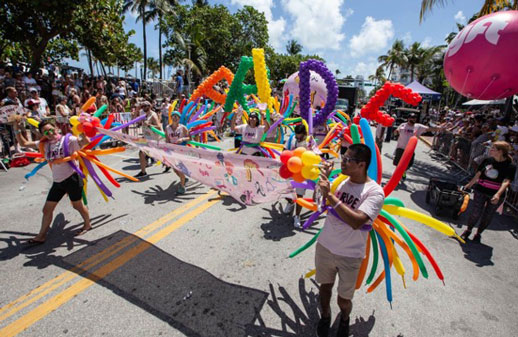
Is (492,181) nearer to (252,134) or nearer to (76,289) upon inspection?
(252,134)

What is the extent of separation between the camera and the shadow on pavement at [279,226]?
4484 mm

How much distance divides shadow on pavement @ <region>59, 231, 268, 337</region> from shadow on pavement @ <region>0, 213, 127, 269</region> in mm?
253

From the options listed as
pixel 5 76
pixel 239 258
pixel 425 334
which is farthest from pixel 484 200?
pixel 5 76

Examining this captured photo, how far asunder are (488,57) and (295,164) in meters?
4.32

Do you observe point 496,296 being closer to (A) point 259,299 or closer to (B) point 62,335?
(A) point 259,299

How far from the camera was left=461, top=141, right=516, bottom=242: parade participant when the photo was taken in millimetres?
4316

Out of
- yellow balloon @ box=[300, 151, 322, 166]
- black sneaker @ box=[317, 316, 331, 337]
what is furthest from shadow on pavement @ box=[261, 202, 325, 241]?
yellow balloon @ box=[300, 151, 322, 166]

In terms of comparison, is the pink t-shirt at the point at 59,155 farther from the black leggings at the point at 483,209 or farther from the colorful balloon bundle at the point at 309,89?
the black leggings at the point at 483,209

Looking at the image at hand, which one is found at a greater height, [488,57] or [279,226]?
[488,57]

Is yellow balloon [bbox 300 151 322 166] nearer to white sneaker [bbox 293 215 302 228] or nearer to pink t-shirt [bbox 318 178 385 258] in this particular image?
pink t-shirt [bbox 318 178 385 258]

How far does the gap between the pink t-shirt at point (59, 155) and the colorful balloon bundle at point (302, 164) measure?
10.5 feet

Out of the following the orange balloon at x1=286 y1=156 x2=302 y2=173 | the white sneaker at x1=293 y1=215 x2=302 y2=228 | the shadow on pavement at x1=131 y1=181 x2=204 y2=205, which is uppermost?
the orange balloon at x1=286 y1=156 x2=302 y2=173

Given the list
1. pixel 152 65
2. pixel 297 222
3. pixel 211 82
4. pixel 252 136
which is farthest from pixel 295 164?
pixel 152 65

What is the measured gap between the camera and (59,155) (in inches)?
154
